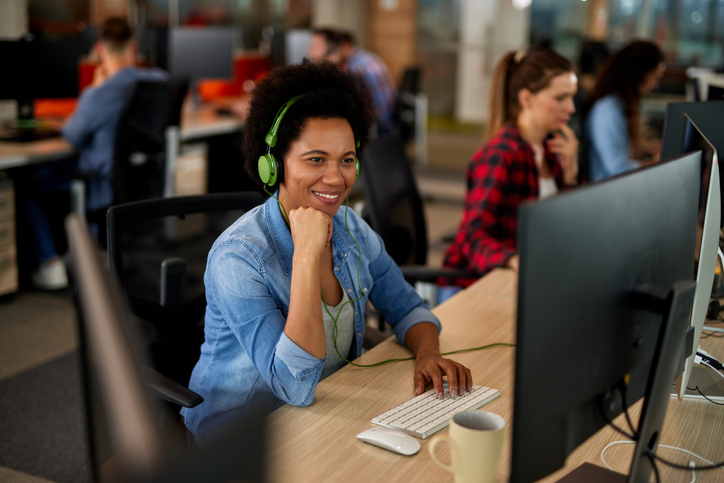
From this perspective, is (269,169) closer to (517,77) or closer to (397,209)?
(397,209)

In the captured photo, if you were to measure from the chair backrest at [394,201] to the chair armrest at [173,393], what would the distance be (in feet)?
3.18

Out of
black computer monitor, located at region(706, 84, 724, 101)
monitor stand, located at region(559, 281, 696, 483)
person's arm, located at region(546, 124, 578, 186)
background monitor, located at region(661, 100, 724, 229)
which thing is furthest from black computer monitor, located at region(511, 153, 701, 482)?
person's arm, located at region(546, 124, 578, 186)

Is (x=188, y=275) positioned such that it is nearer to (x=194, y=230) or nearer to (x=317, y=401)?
(x=194, y=230)

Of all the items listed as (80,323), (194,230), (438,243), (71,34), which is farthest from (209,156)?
(80,323)

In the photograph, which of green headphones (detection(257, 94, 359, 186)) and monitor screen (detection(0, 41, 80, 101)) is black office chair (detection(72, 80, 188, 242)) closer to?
monitor screen (detection(0, 41, 80, 101))

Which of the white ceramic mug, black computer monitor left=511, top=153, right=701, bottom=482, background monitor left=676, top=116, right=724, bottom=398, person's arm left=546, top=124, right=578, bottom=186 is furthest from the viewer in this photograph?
person's arm left=546, top=124, right=578, bottom=186

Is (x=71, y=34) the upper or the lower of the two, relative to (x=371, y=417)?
upper

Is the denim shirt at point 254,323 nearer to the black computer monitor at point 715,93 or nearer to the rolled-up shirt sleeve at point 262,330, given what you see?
the rolled-up shirt sleeve at point 262,330

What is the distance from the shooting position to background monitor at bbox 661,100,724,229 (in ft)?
4.63

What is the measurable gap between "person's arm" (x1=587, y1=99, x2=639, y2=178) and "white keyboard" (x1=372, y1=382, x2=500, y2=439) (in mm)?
2288

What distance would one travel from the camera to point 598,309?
31.7 inches

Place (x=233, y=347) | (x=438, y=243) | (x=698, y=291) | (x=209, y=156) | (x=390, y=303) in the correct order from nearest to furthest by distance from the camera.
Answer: (x=698, y=291) → (x=233, y=347) → (x=390, y=303) → (x=438, y=243) → (x=209, y=156)

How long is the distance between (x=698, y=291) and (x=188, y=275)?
112 cm

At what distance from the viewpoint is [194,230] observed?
5.81ft
